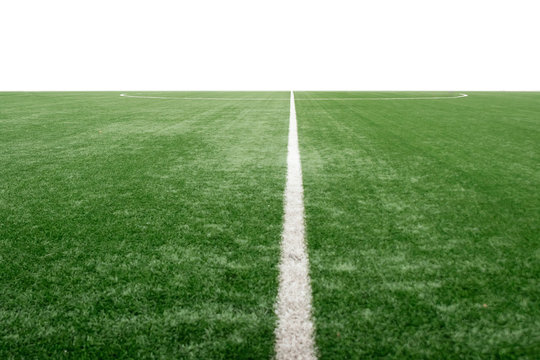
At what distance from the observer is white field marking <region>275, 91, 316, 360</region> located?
1.29m

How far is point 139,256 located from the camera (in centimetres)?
189

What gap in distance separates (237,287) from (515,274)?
130cm

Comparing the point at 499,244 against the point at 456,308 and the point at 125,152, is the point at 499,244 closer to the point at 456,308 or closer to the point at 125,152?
the point at 456,308

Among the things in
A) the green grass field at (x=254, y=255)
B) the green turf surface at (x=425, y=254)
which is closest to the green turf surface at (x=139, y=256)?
the green grass field at (x=254, y=255)

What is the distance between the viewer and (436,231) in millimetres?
2178

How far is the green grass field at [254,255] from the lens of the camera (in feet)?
4.35

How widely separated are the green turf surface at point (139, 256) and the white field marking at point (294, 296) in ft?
0.15

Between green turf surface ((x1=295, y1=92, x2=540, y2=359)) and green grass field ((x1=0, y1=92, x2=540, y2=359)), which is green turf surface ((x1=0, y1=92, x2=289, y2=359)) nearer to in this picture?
green grass field ((x1=0, y1=92, x2=540, y2=359))

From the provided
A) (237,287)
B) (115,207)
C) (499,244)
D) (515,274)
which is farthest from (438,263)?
(115,207)

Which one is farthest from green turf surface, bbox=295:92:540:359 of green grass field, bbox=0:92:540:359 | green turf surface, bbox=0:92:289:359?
green turf surface, bbox=0:92:289:359

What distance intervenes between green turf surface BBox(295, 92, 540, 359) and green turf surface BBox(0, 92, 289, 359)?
0.30 m

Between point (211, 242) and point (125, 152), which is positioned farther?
point (125, 152)

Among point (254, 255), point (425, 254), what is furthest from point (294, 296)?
point (425, 254)

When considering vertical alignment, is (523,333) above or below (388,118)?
below
